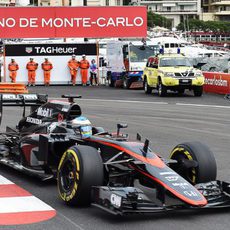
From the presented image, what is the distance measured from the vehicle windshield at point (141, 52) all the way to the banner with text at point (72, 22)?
5546 millimetres

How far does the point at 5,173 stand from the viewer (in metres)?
10.3

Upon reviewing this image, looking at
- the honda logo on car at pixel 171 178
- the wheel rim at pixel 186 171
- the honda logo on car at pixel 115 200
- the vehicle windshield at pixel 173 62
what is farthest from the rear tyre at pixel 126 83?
the honda logo on car at pixel 115 200

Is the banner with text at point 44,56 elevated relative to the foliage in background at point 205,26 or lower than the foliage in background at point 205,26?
lower

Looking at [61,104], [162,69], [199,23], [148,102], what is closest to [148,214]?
[61,104]

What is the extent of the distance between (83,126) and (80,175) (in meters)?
1.88

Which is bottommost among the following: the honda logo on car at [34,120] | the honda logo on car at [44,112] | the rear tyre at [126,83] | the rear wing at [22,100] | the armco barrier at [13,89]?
the rear tyre at [126,83]

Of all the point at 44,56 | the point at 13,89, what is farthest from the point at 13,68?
the point at 13,89

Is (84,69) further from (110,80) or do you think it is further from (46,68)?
(46,68)

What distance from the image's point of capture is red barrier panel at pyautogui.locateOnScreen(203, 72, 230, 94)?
2922 cm

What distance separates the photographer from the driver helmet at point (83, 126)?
938 cm

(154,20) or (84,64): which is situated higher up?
(154,20)

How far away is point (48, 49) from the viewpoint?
1505 inches

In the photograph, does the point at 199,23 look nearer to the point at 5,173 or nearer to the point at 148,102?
the point at 148,102

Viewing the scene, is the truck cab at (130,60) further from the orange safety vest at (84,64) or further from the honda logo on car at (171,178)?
the honda logo on car at (171,178)
